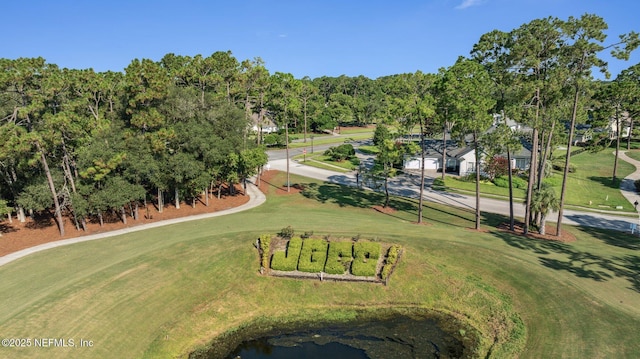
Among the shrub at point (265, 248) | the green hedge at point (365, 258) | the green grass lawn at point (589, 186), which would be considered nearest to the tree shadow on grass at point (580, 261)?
the green hedge at point (365, 258)

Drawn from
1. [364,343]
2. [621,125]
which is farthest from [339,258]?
[621,125]

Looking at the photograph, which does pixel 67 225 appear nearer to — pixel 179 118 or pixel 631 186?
pixel 179 118

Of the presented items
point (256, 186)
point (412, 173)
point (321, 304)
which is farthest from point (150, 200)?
point (412, 173)

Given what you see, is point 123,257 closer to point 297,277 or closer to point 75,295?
point 75,295

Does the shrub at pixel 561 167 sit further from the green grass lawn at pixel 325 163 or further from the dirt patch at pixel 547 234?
the green grass lawn at pixel 325 163

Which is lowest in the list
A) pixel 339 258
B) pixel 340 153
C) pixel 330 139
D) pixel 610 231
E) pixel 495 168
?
pixel 610 231

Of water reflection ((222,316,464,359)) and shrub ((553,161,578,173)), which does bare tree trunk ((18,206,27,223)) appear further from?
shrub ((553,161,578,173))
